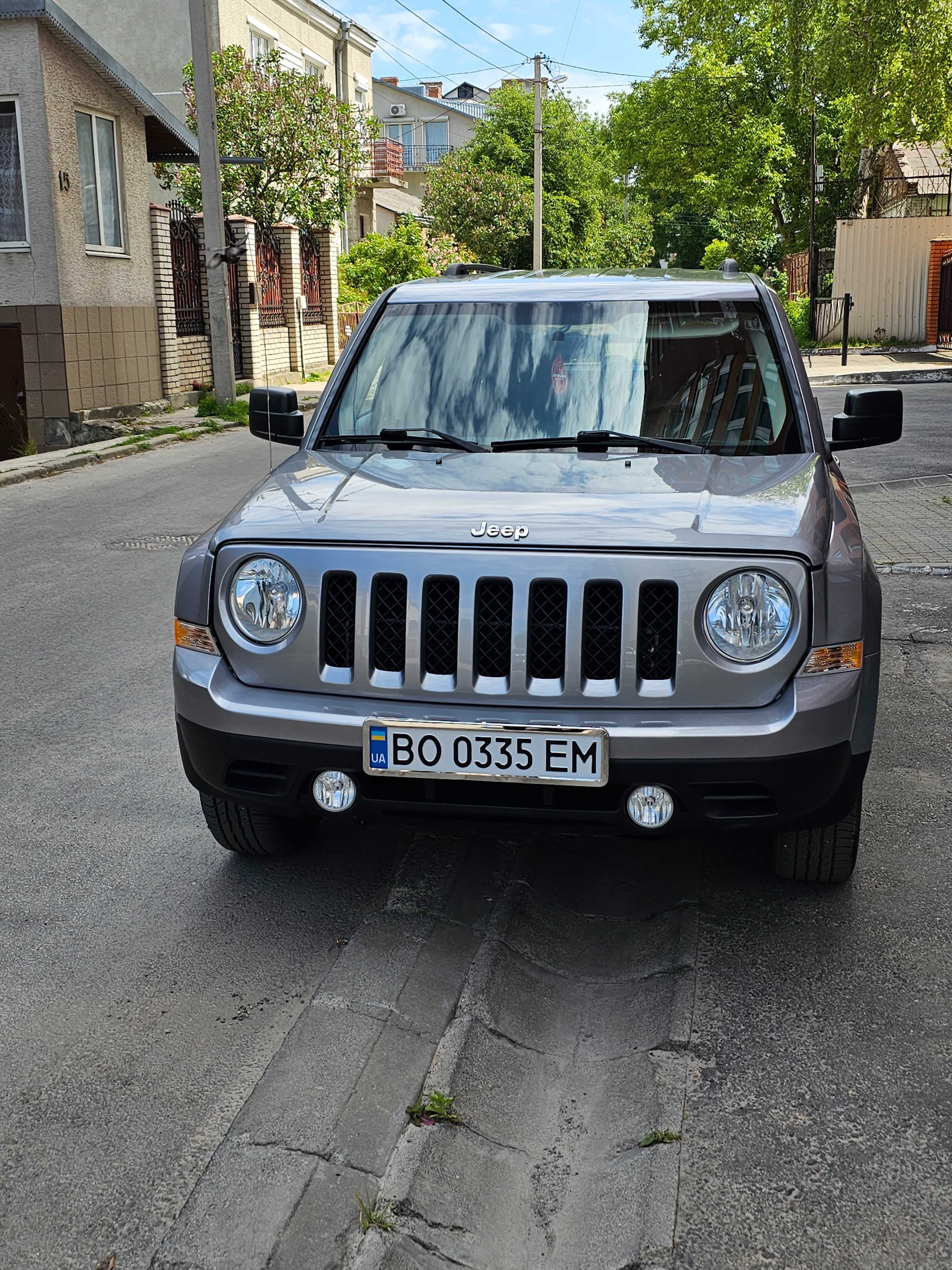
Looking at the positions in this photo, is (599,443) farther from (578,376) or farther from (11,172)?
(11,172)

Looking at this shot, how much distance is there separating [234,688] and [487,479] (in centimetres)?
93

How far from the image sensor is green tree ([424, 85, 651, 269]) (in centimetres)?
4959

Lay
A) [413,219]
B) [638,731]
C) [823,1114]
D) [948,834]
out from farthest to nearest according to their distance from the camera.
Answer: [413,219], [948,834], [638,731], [823,1114]

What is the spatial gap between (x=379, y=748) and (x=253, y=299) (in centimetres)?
2343

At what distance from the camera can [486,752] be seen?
3.14 meters

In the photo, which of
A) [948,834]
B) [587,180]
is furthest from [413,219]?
[948,834]

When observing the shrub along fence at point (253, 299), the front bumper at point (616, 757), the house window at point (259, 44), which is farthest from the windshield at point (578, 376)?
the house window at point (259, 44)

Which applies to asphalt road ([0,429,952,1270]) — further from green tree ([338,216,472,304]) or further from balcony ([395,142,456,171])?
balcony ([395,142,456,171])

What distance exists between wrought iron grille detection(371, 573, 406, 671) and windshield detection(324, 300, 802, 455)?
1.08 m

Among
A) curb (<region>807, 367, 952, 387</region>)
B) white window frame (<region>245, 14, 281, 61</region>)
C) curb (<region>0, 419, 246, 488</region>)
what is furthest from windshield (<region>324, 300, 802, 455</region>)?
white window frame (<region>245, 14, 281, 61</region>)

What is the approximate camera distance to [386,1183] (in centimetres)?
249

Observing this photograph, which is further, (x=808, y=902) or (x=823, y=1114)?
(x=808, y=902)

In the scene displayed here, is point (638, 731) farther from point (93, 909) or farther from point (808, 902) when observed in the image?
point (93, 909)

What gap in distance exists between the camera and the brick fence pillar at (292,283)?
27.4m
